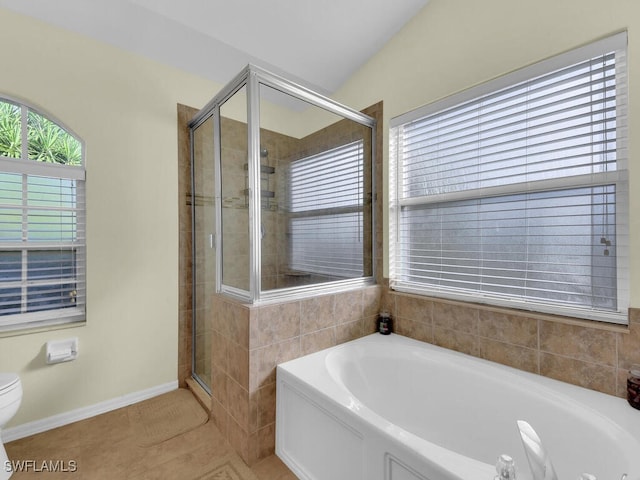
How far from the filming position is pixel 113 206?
208cm

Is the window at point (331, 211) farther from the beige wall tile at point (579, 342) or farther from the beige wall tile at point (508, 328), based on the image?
the beige wall tile at point (579, 342)

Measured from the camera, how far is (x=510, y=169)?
1.69m

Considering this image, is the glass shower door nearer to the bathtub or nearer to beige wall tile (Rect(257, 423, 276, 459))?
beige wall tile (Rect(257, 423, 276, 459))

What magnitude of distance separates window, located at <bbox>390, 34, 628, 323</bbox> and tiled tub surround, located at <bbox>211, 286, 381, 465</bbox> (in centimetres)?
77

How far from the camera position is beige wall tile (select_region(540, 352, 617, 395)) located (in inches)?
52.9

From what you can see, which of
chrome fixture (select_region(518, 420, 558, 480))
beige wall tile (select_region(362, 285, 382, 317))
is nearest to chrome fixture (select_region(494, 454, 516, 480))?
chrome fixture (select_region(518, 420, 558, 480))

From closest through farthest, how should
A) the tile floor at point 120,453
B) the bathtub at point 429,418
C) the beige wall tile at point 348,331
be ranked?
the bathtub at point 429,418 → the tile floor at point 120,453 → the beige wall tile at point 348,331

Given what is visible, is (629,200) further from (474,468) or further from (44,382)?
(44,382)

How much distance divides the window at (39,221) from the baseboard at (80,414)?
613 mm

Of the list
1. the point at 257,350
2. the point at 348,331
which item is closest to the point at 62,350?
the point at 257,350

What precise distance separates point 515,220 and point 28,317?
10.1 feet

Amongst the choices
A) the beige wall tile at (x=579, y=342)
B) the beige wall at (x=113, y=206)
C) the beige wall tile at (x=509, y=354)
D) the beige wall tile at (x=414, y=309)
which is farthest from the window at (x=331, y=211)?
the beige wall tile at (x=579, y=342)

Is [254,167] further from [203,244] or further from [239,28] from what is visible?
[239,28]

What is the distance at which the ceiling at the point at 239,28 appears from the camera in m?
1.80
